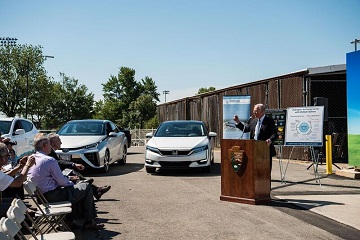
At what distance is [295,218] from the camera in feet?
23.9

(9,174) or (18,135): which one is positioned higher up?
(18,135)

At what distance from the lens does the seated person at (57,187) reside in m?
6.30

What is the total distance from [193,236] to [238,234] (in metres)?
0.62

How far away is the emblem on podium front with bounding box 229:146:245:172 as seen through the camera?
867cm

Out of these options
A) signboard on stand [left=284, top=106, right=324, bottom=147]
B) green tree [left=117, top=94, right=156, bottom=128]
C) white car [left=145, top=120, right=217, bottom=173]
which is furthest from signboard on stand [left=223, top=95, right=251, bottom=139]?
green tree [left=117, top=94, right=156, bottom=128]

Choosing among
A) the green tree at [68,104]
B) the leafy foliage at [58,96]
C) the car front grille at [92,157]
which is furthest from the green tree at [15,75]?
the car front grille at [92,157]

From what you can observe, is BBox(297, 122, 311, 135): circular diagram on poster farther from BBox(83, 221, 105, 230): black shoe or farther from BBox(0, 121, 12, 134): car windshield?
BBox(0, 121, 12, 134): car windshield

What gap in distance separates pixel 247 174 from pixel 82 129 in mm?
7515

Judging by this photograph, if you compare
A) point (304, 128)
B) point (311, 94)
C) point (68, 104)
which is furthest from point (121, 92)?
point (304, 128)

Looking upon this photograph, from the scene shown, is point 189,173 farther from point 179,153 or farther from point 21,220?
point 21,220

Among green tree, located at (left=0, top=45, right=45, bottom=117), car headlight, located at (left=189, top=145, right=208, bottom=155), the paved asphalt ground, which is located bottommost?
the paved asphalt ground

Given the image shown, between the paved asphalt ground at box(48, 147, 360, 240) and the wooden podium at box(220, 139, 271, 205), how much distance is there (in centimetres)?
26

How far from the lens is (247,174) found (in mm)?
8602

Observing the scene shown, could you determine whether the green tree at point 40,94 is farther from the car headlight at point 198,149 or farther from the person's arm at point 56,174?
the person's arm at point 56,174
